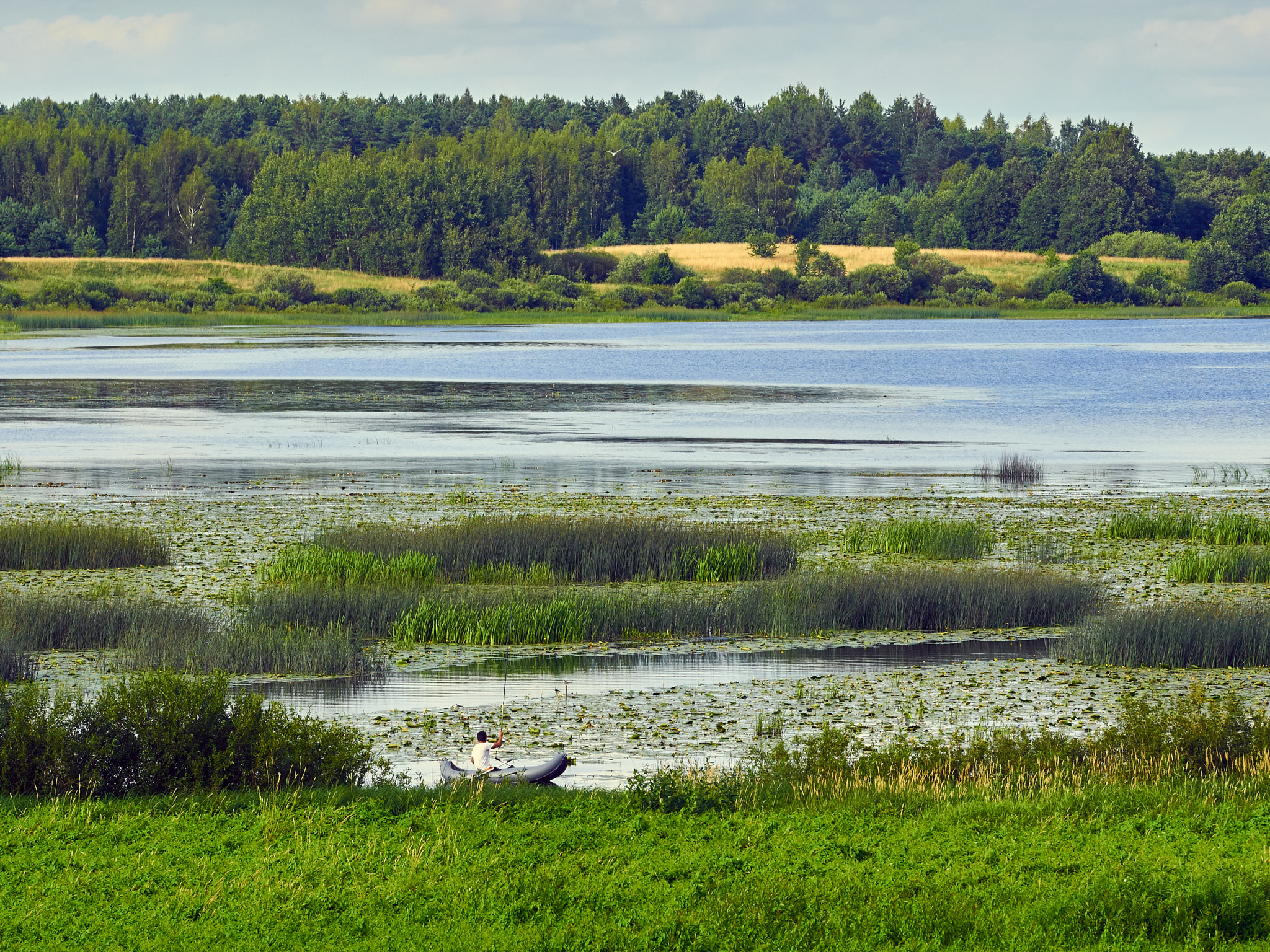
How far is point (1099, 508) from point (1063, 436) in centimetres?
1847

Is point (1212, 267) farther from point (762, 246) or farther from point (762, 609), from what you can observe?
point (762, 609)

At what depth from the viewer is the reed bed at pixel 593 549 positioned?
21406mm

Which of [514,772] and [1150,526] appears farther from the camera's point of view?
[1150,526]

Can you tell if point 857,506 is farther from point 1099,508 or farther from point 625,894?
point 625,894

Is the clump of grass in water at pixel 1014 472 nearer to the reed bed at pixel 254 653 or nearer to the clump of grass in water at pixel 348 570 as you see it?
the clump of grass in water at pixel 348 570

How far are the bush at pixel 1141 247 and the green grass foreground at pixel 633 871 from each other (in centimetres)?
15728

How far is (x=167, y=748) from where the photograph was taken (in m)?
11.2

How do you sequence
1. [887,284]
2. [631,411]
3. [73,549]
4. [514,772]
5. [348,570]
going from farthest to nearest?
1. [887,284]
2. [631,411]
3. [73,549]
4. [348,570]
5. [514,772]

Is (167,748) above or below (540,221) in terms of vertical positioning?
below

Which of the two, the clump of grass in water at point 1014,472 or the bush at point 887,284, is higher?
the bush at point 887,284

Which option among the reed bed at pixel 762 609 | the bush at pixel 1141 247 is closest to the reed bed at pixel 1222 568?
the reed bed at pixel 762 609

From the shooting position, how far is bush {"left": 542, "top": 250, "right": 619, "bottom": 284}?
528 feet

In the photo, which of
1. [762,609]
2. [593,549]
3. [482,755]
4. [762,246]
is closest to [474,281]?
[762,246]

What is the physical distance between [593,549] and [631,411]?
31563mm
